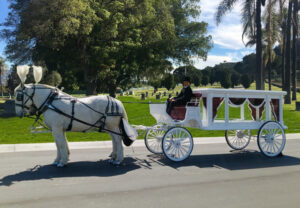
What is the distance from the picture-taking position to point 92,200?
4703mm

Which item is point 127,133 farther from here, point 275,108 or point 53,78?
point 53,78

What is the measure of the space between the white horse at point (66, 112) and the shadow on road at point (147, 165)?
348 mm

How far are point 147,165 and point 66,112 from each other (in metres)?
2.47

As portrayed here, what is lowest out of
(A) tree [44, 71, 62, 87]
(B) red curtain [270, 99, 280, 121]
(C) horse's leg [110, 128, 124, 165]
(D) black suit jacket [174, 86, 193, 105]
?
(C) horse's leg [110, 128, 124, 165]

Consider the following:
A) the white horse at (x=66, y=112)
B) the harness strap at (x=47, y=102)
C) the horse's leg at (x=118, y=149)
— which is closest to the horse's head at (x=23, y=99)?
the white horse at (x=66, y=112)

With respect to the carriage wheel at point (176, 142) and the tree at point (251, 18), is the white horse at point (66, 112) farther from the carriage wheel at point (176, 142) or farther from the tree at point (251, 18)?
the tree at point (251, 18)

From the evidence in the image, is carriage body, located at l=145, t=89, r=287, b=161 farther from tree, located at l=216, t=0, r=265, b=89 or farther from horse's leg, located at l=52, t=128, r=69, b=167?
tree, located at l=216, t=0, r=265, b=89

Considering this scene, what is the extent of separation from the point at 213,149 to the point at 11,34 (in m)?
22.4

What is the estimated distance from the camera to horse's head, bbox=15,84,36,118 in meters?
6.53

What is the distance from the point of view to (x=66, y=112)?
6.65 m

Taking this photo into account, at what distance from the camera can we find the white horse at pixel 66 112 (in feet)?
21.6

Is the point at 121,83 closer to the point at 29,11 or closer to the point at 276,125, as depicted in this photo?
the point at 29,11

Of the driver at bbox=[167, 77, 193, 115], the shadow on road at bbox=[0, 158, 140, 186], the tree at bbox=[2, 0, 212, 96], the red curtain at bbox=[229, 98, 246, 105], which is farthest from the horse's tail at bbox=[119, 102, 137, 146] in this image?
the tree at bbox=[2, 0, 212, 96]

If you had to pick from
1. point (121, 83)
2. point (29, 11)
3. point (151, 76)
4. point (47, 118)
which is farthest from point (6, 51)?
point (47, 118)
